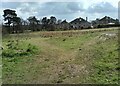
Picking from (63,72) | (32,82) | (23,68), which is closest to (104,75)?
(63,72)

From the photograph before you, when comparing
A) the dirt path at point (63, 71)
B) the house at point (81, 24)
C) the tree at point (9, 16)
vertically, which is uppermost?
the tree at point (9, 16)

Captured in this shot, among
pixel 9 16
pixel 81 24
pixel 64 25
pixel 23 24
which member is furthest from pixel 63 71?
pixel 81 24

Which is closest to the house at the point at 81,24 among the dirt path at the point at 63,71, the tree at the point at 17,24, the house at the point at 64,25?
the house at the point at 64,25

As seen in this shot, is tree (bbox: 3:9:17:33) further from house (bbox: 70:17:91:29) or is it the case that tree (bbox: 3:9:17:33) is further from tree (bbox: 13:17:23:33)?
house (bbox: 70:17:91:29)

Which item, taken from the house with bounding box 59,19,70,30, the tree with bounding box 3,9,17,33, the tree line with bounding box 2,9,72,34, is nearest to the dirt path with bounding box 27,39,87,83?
the tree line with bounding box 2,9,72,34

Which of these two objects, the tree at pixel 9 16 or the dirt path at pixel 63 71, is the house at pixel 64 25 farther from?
the dirt path at pixel 63 71

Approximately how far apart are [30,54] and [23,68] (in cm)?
346

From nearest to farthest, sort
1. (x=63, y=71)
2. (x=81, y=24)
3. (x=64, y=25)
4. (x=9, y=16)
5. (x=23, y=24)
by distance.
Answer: (x=63, y=71), (x=9, y=16), (x=23, y=24), (x=64, y=25), (x=81, y=24)

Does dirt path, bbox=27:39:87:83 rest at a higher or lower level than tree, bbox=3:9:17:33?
lower

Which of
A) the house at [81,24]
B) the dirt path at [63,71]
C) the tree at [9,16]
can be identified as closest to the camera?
the dirt path at [63,71]

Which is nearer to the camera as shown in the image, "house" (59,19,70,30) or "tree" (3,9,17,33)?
"tree" (3,9,17,33)

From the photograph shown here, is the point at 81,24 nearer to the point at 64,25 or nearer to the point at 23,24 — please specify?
the point at 64,25

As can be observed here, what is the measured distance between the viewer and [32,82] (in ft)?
28.2

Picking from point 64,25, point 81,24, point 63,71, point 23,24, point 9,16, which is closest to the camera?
point 63,71
